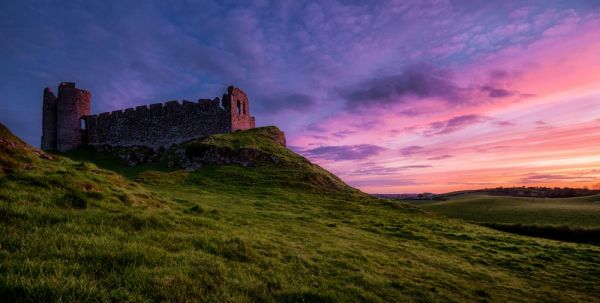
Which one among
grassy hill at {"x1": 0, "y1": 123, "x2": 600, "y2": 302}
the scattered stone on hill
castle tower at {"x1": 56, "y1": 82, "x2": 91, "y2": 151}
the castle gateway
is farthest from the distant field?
castle tower at {"x1": 56, "y1": 82, "x2": 91, "y2": 151}

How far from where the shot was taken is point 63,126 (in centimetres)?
5878

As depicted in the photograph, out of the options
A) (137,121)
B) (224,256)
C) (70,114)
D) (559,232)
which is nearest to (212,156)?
(137,121)

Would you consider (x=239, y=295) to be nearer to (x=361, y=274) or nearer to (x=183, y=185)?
(x=361, y=274)

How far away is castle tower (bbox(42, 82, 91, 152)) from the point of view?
58031 mm

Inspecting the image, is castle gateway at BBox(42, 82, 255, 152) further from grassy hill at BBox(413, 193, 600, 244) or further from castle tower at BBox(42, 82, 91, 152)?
grassy hill at BBox(413, 193, 600, 244)

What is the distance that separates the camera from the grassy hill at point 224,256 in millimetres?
6184

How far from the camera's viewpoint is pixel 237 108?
53.1 m

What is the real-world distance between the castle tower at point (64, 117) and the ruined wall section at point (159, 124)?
7.06 feet

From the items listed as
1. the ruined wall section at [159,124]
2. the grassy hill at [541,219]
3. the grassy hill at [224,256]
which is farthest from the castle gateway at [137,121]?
the grassy hill at [541,219]

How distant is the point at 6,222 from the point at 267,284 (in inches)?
268

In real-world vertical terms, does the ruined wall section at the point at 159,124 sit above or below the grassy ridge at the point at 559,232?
above

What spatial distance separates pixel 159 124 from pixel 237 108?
A: 14.8m

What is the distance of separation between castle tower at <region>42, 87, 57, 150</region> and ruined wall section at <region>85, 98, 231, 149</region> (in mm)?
6388

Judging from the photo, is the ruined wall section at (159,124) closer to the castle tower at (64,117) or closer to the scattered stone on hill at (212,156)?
the castle tower at (64,117)
